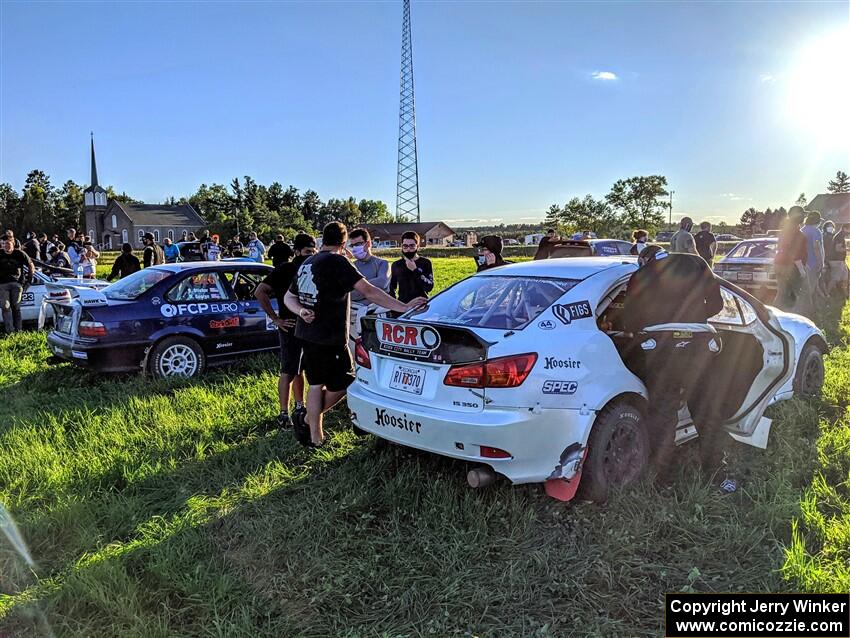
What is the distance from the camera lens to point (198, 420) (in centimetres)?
571

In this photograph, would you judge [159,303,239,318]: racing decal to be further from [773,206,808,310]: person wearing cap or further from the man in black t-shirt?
the man in black t-shirt

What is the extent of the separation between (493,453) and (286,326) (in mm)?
2642

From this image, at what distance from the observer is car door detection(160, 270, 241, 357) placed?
7.43 metres

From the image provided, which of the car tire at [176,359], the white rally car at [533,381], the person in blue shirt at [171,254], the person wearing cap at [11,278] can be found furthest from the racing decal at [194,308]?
the person in blue shirt at [171,254]

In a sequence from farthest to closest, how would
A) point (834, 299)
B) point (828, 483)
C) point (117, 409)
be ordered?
point (834, 299) < point (117, 409) < point (828, 483)

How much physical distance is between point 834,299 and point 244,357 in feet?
37.9

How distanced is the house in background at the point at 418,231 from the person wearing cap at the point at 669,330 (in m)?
97.7

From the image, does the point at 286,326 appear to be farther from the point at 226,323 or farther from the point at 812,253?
the point at 812,253

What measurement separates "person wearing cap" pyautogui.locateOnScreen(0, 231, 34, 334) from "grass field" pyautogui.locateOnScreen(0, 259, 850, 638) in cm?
628

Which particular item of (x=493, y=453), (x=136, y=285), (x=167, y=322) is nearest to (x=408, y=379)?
(x=493, y=453)

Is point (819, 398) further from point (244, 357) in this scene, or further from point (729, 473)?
point (244, 357)

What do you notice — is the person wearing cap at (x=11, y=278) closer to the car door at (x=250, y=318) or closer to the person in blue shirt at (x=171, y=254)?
the car door at (x=250, y=318)

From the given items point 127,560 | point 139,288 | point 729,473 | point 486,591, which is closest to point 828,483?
point 729,473

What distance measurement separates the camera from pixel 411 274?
723cm
